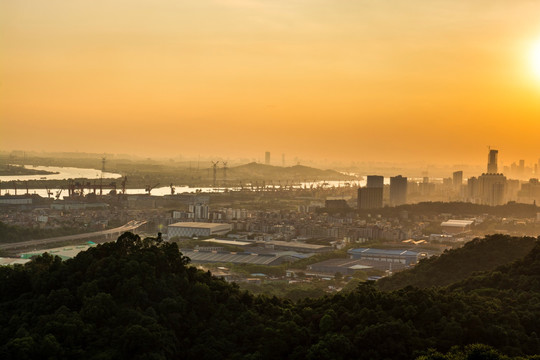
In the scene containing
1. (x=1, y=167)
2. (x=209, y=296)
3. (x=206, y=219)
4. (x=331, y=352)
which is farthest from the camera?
(x=1, y=167)

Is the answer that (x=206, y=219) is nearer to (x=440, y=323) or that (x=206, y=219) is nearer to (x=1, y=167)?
(x=440, y=323)

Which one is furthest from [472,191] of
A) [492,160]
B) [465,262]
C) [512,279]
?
[512,279]

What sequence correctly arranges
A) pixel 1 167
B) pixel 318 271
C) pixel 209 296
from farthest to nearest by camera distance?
pixel 1 167 → pixel 318 271 → pixel 209 296

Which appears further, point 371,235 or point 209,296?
point 371,235

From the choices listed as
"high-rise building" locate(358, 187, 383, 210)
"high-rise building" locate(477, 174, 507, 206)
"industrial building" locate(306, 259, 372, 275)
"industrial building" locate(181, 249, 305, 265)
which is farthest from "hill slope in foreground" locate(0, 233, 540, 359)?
"high-rise building" locate(477, 174, 507, 206)

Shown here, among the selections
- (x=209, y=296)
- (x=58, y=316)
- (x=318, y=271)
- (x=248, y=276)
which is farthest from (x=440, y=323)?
(x=318, y=271)

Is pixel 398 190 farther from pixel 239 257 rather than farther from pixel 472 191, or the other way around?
pixel 239 257

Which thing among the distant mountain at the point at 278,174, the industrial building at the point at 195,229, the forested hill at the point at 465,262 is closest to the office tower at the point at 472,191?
the industrial building at the point at 195,229
